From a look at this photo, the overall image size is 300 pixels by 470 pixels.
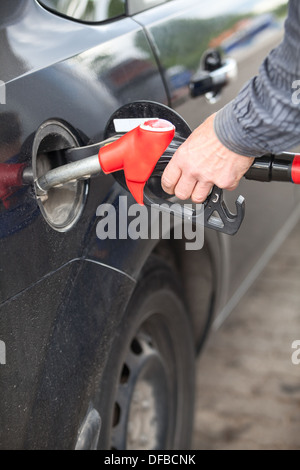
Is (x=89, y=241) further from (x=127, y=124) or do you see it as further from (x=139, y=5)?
(x=139, y=5)

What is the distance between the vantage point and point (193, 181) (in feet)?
→ 4.47

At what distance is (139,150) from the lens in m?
1.32

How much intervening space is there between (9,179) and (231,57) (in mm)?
1161

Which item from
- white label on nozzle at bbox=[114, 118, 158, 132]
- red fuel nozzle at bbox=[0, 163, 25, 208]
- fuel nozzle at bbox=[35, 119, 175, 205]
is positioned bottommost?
red fuel nozzle at bbox=[0, 163, 25, 208]

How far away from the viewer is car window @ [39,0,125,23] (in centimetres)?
162

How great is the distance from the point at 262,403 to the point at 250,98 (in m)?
2.02

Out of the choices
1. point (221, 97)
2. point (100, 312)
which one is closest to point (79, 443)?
point (100, 312)

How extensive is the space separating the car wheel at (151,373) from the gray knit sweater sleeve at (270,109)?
2.20 ft

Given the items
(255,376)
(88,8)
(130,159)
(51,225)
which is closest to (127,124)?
(130,159)

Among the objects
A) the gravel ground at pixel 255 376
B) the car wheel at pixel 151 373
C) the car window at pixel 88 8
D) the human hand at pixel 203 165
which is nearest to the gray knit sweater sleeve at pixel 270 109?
the human hand at pixel 203 165

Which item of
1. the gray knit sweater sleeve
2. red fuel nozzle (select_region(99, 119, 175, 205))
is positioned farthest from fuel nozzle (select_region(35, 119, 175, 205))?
the gray knit sweater sleeve

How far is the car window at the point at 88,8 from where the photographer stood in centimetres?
162

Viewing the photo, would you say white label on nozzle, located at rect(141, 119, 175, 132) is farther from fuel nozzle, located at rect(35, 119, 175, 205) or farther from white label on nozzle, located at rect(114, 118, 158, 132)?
white label on nozzle, located at rect(114, 118, 158, 132)
